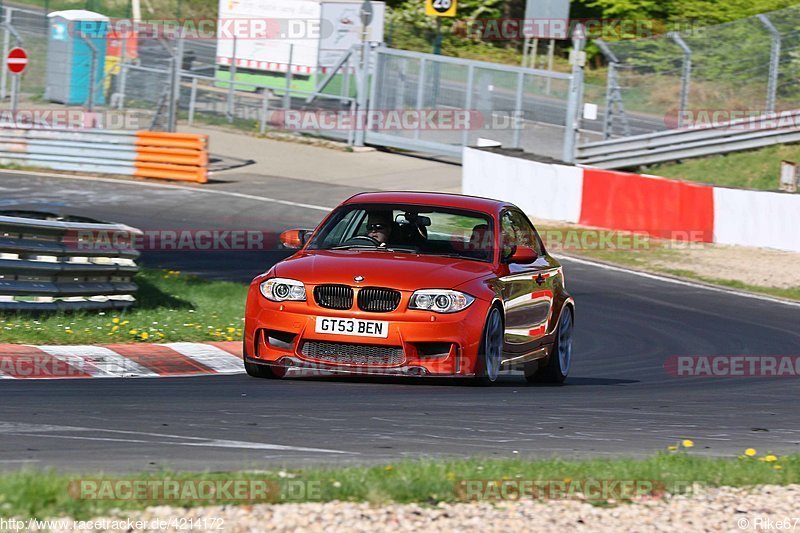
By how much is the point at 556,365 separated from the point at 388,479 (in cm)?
516

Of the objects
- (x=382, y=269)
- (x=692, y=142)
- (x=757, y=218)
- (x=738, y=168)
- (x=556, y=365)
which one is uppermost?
(x=692, y=142)

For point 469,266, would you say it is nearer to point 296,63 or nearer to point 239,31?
point 296,63

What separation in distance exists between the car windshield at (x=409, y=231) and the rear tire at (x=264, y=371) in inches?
37.6

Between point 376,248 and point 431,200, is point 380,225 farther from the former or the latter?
point 431,200

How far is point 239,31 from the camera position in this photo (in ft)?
135

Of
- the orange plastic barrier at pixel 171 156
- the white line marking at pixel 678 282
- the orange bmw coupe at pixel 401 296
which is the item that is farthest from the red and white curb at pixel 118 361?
the orange plastic barrier at pixel 171 156

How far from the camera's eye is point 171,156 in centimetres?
2720

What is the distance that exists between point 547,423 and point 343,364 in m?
1.53

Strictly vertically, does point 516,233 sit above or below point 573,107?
below

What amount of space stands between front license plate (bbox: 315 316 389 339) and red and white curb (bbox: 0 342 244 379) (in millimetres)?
1524

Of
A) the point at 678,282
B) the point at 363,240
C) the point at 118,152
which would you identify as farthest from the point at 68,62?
the point at 363,240

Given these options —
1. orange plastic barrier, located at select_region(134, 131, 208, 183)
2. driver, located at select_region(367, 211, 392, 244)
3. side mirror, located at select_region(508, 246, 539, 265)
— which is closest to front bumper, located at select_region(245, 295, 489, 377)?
side mirror, located at select_region(508, 246, 539, 265)

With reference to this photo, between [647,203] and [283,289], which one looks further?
[647,203]

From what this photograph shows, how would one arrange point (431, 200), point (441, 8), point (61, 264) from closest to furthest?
point (431, 200) → point (61, 264) → point (441, 8)
